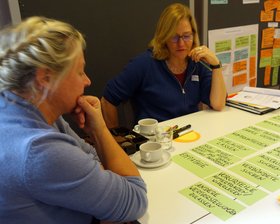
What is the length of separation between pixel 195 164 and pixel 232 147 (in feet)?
0.71

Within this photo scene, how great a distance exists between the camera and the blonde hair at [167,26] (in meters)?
1.77

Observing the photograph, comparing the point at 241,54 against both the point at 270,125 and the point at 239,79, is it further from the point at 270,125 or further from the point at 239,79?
the point at 270,125

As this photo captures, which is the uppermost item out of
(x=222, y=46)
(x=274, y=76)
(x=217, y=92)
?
(x=222, y=46)

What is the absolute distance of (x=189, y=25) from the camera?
5.94 feet

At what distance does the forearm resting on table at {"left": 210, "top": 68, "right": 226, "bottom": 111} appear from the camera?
174 centimetres

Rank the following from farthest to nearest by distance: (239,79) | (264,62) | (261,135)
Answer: (264,62) < (239,79) < (261,135)

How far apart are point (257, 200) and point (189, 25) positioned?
1.15 meters

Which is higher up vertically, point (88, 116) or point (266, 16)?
point (266, 16)

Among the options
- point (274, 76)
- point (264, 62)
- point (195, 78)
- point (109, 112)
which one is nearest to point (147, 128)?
point (109, 112)

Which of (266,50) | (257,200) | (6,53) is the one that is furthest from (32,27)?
(266,50)

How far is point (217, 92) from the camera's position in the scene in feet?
5.81

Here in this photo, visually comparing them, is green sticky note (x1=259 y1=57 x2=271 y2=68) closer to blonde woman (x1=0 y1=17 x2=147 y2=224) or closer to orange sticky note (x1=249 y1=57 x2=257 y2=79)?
orange sticky note (x1=249 y1=57 x2=257 y2=79)

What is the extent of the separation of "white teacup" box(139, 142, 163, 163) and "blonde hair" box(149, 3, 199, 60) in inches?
29.6

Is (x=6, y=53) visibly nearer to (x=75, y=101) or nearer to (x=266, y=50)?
(x=75, y=101)
